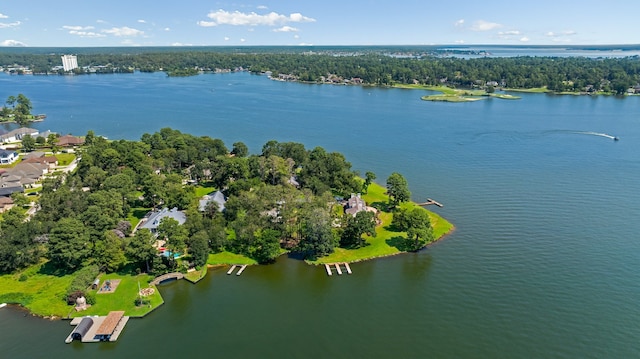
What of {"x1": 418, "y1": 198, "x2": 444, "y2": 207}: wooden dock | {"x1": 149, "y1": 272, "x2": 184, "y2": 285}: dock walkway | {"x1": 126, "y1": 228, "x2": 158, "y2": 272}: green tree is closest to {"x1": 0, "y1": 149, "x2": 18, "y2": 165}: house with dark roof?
{"x1": 126, "y1": 228, "x2": 158, "y2": 272}: green tree

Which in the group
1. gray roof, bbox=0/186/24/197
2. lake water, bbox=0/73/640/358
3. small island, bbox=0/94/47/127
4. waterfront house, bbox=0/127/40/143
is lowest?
lake water, bbox=0/73/640/358

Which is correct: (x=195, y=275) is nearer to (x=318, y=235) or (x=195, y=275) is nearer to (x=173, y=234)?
(x=173, y=234)

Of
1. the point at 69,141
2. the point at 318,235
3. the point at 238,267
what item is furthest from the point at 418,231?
the point at 69,141

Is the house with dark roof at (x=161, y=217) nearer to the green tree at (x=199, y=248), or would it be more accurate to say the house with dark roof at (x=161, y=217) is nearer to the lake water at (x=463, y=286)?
the green tree at (x=199, y=248)

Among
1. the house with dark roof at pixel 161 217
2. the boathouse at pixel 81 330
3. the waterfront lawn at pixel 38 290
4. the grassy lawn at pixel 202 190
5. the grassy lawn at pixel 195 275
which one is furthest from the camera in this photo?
the grassy lawn at pixel 202 190

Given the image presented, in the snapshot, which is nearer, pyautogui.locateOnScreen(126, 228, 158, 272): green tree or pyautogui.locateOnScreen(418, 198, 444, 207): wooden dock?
pyautogui.locateOnScreen(126, 228, 158, 272): green tree

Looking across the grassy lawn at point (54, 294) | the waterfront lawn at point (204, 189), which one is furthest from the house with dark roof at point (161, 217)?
the waterfront lawn at point (204, 189)

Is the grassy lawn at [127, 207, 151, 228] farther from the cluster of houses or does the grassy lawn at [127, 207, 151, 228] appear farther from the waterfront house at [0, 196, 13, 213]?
the cluster of houses
